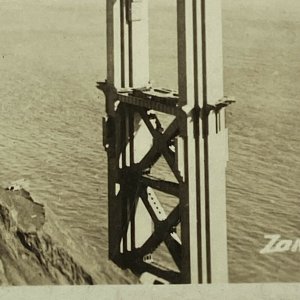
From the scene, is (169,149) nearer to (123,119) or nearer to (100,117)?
(123,119)

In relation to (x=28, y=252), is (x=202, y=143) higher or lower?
higher

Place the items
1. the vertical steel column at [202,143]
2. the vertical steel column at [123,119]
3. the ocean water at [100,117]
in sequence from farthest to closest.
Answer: the vertical steel column at [123,119]
the ocean water at [100,117]
the vertical steel column at [202,143]

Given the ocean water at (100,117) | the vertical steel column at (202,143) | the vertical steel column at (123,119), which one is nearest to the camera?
the vertical steel column at (202,143)

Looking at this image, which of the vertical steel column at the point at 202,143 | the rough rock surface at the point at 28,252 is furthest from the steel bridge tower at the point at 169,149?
the rough rock surface at the point at 28,252

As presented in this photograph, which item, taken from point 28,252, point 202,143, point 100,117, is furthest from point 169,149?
point 28,252

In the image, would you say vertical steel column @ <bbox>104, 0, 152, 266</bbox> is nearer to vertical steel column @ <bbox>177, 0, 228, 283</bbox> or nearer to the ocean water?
the ocean water

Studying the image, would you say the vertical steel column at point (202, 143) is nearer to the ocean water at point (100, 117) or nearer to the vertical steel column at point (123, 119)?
the ocean water at point (100, 117)

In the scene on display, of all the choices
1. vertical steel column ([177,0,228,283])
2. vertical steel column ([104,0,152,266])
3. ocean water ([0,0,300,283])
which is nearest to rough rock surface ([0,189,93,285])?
ocean water ([0,0,300,283])
